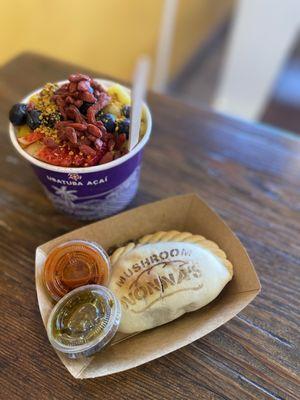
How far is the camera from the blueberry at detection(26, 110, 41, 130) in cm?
50

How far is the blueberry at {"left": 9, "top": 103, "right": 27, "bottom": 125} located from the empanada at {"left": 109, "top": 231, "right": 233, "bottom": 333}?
22cm

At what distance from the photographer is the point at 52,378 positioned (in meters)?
0.45

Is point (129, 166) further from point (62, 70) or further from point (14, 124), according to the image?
point (62, 70)

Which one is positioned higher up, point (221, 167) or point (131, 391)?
point (221, 167)

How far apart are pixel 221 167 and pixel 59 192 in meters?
0.31

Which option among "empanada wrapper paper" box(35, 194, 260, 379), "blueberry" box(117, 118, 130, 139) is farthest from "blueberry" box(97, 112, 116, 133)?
"empanada wrapper paper" box(35, 194, 260, 379)

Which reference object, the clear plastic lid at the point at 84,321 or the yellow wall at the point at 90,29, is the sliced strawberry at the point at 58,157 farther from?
the yellow wall at the point at 90,29

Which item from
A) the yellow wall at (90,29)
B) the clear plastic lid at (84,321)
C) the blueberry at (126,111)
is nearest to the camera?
the clear plastic lid at (84,321)

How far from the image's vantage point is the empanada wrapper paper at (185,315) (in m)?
0.44

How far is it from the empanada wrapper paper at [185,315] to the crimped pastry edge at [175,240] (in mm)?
13

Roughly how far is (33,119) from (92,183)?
0.11 metres


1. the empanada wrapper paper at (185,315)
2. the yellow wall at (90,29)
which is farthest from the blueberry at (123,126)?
the yellow wall at (90,29)

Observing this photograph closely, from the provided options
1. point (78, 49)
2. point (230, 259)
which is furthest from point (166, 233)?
point (78, 49)

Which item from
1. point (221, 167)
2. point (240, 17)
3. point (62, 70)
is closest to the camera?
point (221, 167)
